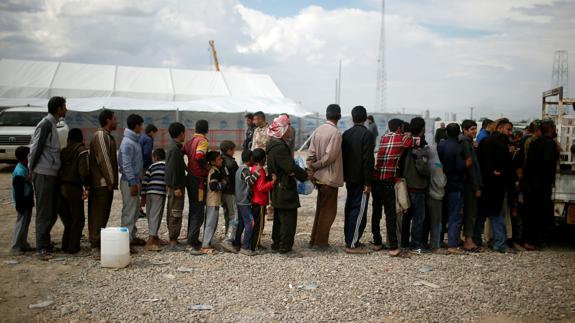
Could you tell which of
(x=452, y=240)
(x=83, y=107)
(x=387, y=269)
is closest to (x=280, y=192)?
(x=387, y=269)

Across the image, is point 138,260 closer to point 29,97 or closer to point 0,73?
point 29,97

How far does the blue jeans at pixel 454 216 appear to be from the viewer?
647 centimetres

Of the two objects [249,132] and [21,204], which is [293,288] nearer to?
[21,204]

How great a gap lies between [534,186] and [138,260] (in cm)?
534

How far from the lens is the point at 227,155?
6.48 meters

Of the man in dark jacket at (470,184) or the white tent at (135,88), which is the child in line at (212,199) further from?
the white tent at (135,88)

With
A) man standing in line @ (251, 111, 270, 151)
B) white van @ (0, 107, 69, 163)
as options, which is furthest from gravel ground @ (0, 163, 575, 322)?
white van @ (0, 107, 69, 163)

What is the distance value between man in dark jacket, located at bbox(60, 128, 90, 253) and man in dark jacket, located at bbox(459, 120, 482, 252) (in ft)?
16.0

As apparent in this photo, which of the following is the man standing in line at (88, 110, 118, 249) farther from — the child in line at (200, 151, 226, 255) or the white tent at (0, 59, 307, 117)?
the white tent at (0, 59, 307, 117)

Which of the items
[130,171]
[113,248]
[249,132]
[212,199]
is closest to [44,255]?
[113,248]

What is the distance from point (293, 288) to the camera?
499 cm

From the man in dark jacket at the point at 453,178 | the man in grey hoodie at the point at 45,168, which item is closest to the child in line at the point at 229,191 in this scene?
the man in grey hoodie at the point at 45,168

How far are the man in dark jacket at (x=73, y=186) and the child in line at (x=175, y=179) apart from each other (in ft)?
3.26

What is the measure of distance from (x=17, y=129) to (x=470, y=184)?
1353 centimetres
